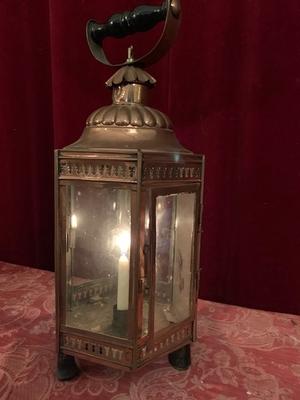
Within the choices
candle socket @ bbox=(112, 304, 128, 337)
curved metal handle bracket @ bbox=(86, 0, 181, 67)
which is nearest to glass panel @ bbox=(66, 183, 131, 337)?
candle socket @ bbox=(112, 304, 128, 337)

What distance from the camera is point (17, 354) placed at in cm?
68

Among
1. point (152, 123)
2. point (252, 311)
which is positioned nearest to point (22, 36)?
point (152, 123)

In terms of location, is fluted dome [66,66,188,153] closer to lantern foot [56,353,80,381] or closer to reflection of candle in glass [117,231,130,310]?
reflection of candle in glass [117,231,130,310]

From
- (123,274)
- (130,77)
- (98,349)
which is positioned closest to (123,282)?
(123,274)

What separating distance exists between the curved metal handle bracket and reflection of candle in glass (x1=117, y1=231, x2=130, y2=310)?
1.02 feet

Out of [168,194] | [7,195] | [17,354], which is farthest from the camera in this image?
[7,195]

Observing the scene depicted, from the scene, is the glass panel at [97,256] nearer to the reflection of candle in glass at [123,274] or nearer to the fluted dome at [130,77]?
the reflection of candle in glass at [123,274]

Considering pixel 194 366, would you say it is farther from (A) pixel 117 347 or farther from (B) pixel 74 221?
(B) pixel 74 221

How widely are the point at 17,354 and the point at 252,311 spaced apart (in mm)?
595

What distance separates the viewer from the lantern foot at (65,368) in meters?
0.61

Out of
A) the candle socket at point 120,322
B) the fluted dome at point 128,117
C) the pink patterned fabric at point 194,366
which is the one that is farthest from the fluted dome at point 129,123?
the pink patterned fabric at point 194,366

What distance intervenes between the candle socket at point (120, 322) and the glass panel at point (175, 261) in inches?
2.2

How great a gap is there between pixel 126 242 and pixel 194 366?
290 millimetres

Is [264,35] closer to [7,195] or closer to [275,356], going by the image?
[275,356]
